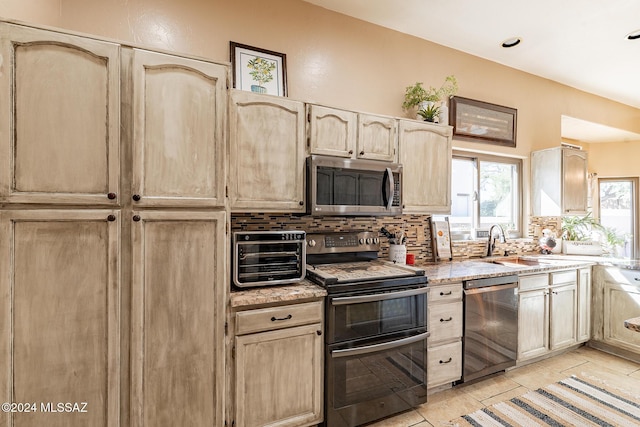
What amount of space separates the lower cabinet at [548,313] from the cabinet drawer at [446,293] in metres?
0.78

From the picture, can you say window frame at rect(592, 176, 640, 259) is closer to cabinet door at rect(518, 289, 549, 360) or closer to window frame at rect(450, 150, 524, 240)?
window frame at rect(450, 150, 524, 240)

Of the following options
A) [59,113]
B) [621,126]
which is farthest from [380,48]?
[621,126]

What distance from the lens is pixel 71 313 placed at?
4.54 ft

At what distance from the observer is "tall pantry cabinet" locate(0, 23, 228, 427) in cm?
131

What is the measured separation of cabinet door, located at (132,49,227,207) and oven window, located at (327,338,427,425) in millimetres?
1271

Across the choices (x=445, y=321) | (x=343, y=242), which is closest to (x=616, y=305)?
(x=445, y=321)

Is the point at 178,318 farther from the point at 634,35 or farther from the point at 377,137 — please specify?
the point at 634,35

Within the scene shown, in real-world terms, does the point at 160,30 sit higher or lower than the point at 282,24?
lower

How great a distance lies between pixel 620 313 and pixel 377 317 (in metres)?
2.86

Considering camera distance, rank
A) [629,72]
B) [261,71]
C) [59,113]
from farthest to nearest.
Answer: [629,72], [261,71], [59,113]

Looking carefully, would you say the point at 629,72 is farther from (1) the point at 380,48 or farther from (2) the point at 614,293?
(1) the point at 380,48

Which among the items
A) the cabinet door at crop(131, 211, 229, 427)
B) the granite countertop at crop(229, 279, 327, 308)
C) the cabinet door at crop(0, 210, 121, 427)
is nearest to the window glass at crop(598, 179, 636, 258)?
the granite countertop at crop(229, 279, 327, 308)

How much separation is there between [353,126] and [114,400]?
84.9 inches

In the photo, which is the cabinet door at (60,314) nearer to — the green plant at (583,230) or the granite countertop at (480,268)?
the granite countertop at (480,268)
